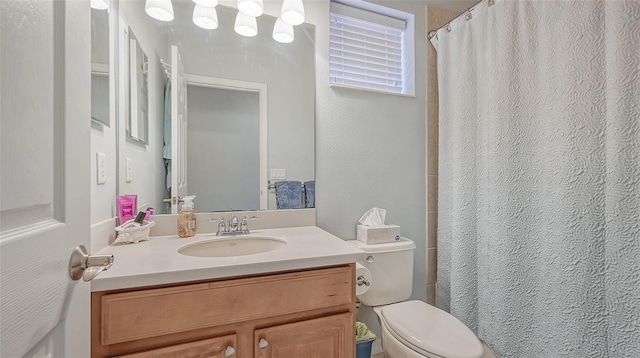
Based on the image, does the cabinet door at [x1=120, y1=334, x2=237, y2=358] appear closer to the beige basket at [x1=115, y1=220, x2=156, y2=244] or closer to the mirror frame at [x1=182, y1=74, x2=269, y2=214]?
the beige basket at [x1=115, y1=220, x2=156, y2=244]

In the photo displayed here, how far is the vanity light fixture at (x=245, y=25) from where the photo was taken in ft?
4.56

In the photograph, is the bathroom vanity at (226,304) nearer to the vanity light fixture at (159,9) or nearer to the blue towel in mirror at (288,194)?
the blue towel in mirror at (288,194)

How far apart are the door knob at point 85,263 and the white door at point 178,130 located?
84 centimetres

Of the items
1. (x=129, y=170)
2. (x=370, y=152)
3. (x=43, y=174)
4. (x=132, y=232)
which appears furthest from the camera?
(x=370, y=152)

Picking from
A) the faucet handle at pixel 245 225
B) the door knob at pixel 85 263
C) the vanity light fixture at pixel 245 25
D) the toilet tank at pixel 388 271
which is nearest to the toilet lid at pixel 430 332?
the toilet tank at pixel 388 271

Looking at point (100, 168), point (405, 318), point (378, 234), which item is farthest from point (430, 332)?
point (100, 168)

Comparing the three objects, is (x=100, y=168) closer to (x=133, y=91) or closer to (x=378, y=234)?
(x=133, y=91)

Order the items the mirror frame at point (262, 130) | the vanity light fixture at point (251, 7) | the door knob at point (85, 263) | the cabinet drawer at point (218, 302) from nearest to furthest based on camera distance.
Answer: the door knob at point (85, 263)
the cabinet drawer at point (218, 302)
the vanity light fixture at point (251, 7)
the mirror frame at point (262, 130)

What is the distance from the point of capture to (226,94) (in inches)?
55.8

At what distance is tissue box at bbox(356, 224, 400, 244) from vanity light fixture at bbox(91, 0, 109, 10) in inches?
58.2

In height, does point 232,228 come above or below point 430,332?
above

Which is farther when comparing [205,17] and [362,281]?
[205,17]

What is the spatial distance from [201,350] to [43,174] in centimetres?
68

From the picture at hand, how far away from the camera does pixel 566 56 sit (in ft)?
3.51
